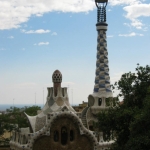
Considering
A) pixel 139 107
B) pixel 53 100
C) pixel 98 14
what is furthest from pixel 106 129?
pixel 98 14

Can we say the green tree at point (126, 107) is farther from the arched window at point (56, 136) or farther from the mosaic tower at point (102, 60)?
the mosaic tower at point (102, 60)

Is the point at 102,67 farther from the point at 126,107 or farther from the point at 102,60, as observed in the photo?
the point at 126,107

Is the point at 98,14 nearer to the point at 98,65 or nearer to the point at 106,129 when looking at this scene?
the point at 98,65

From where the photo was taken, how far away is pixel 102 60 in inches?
1017

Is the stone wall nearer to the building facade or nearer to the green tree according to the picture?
the building facade

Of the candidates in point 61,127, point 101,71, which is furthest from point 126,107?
point 101,71

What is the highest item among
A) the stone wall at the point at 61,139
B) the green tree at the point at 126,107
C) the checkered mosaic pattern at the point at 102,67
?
the checkered mosaic pattern at the point at 102,67

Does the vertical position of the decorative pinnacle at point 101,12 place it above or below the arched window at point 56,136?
above

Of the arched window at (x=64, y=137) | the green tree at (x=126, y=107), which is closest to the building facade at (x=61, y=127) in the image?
the arched window at (x=64, y=137)

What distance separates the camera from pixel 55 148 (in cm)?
2092

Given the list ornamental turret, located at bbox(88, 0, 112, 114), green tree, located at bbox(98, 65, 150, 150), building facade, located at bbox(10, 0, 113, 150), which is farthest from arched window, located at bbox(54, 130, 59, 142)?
green tree, located at bbox(98, 65, 150, 150)

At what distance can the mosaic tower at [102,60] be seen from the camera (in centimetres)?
2516

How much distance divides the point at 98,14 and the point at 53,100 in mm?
7779

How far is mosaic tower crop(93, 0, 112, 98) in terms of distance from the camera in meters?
25.2
